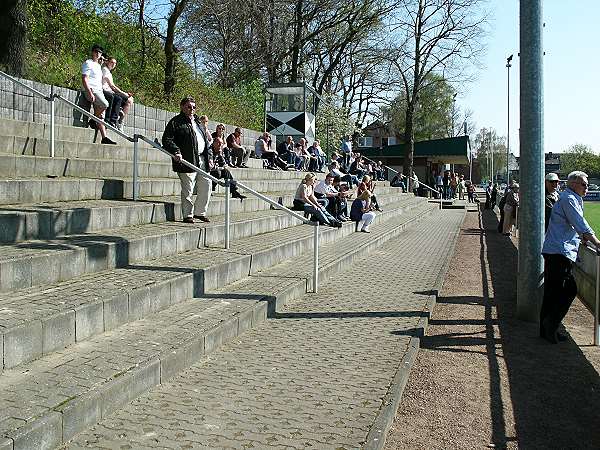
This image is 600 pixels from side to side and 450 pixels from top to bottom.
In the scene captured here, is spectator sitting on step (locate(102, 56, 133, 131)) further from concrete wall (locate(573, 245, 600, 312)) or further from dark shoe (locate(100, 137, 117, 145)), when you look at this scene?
concrete wall (locate(573, 245, 600, 312))

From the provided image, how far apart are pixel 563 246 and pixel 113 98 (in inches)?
349

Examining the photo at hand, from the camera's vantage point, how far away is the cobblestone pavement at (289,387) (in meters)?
4.32

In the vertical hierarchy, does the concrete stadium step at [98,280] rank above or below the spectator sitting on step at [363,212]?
below

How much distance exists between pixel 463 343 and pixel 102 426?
4617 mm

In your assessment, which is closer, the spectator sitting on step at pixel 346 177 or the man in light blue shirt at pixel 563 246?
the man in light blue shirt at pixel 563 246

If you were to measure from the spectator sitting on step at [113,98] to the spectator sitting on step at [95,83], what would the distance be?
248mm

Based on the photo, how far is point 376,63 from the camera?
45.3 meters

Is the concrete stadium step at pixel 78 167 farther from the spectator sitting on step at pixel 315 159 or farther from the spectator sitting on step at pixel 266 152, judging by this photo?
the spectator sitting on step at pixel 315 159

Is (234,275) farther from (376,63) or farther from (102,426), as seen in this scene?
(376,63)

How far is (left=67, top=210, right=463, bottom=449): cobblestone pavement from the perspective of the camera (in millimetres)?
4320

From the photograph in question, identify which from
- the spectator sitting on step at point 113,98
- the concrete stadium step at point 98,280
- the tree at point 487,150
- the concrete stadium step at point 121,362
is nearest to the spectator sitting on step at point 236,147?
the spectator sitting on step at point 113,98

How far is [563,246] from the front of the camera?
7.46 metres

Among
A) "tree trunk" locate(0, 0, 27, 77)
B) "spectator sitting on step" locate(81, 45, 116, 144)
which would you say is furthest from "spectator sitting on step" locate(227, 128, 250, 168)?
"tree trunk" locate(0, 0, 27, 77)

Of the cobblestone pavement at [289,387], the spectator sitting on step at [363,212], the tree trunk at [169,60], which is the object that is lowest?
the cobblestone pavement at [289,387]
